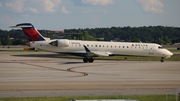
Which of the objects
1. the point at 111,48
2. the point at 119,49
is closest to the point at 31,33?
the point at 111,48

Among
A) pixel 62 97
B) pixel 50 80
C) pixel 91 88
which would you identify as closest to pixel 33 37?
pixel 50 80

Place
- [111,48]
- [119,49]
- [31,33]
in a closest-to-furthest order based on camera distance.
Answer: [119,49] → [111,48] → [31,33]

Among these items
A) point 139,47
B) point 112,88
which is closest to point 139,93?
point 112,88

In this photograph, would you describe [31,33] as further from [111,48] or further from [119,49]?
[119,49]

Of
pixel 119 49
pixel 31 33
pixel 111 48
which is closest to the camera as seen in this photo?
pixel 119 49

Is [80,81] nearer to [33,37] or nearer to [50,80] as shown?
[50,80]

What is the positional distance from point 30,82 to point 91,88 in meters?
5.09

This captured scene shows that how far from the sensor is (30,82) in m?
26.0

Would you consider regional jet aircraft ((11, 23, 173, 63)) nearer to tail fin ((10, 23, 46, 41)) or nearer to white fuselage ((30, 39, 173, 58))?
white fuselage ((30, 39, 173, 58))

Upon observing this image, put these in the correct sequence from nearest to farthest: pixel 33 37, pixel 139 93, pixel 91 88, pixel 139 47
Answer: pixel 139 93 → pixel 91 88 → pixel 139 47 → pixel 33 37

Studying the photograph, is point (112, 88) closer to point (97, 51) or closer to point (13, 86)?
point (13, 86)

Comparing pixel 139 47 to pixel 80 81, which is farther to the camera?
pixel 139 47

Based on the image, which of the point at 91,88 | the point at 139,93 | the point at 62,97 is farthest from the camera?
the point at 91,88

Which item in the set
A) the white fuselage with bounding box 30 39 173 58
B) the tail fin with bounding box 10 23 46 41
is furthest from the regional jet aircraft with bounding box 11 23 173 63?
the tail fin with bounding box 10 23 46 41
